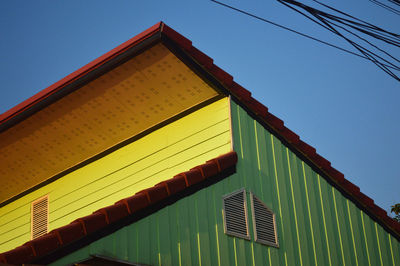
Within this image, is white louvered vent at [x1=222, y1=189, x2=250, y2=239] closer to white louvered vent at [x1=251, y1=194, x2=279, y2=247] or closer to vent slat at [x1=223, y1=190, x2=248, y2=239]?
vent slat at [x1=223, y1=190, x2=248, y2=239]

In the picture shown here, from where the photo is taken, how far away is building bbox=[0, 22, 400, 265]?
8.09 meters

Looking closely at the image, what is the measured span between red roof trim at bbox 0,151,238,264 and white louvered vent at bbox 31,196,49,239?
16.7ft

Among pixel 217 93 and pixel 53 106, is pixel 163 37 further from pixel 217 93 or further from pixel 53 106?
pixel 53 106

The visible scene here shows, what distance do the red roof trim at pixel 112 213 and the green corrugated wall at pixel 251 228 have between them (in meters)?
0.20

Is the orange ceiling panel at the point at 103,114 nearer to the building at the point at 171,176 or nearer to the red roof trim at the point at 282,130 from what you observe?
the building at the point at 171,176

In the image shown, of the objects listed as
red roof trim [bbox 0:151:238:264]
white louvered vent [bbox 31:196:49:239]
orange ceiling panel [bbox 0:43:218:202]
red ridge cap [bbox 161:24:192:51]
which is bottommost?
red roof trim [bbox 0:151:238:264]

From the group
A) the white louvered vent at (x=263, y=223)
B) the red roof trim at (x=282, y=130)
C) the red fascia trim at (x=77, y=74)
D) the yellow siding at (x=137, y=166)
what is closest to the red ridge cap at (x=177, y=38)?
the red roof trim at (x=282, y=130)

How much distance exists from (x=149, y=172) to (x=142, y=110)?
115cm

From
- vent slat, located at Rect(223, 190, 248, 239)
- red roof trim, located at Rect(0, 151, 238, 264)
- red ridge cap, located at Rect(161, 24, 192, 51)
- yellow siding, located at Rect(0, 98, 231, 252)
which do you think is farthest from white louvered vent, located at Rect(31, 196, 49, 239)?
red ridge cap, located at Rect(161, 24, 192, 51)

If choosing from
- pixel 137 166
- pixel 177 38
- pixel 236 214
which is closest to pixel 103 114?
pixel 137 166

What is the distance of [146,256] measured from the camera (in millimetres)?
7832

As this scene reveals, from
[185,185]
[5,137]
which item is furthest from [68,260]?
[5,137]

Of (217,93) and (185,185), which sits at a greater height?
(217,93)

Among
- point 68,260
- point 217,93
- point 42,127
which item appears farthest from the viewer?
point 42,127
